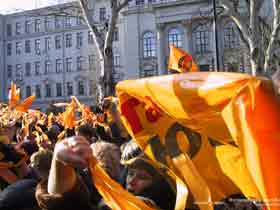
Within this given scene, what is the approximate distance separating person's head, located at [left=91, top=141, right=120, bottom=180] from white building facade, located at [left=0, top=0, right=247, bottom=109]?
34468 millimetres

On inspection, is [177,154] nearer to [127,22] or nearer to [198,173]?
[198,173]

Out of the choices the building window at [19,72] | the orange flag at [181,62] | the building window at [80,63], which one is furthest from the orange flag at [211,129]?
the building window at [19,72]

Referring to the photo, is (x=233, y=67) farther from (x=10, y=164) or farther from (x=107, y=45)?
(x=10, y=164)

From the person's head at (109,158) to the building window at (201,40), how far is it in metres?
47.0

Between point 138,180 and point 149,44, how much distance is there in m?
49.0

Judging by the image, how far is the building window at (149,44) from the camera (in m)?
51.0

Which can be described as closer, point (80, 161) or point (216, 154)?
point (80, 161)

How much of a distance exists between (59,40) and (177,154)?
61192mm

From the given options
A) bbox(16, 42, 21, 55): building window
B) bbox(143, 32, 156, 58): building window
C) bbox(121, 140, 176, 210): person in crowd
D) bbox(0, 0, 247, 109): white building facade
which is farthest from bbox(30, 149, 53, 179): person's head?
bbox(16, 42, 21, 55): building window

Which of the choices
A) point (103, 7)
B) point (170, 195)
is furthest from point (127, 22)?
point (170, 195)

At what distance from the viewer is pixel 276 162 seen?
191cm

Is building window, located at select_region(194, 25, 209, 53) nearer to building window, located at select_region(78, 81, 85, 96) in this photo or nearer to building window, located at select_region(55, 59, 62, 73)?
building window, located at select_region(78, 81, 85, 96)

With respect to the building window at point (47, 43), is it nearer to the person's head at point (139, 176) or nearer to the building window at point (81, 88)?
the building window at point (81, 88)

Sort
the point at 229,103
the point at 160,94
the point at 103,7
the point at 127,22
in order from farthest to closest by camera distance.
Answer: the point at 103,7 < the point at 127,22 < the point at 160,94 < the point at 229,103
